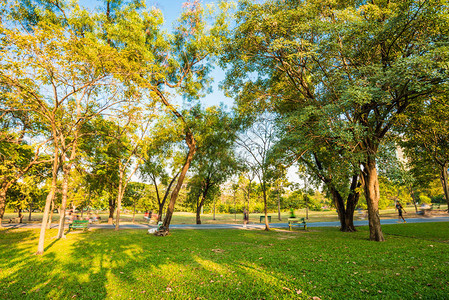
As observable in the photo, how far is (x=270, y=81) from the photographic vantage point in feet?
55.9

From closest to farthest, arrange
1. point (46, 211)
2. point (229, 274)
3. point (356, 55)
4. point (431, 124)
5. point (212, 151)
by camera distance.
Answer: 1. point (229, 274)
2. point (46, 211)
3. point (356, 55)
4. point (431, 124)
5. point (212, 151)

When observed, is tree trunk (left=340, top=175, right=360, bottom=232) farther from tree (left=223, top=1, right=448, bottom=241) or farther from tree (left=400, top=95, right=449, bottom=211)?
tree (left=223, top=1, right=448, bottom=241)

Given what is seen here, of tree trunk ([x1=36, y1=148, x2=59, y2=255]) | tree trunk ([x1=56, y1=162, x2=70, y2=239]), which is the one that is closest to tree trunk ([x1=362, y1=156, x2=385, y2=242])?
tree trunk ([x1=36, y1=148, x2=59, y2=255])

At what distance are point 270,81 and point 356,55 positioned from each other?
→ 6.49 m

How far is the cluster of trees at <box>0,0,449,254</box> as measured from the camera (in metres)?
9.21

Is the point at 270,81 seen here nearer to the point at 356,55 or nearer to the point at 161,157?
the point at 356,55

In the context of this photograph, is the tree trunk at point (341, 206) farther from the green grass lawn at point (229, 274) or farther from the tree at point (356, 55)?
the green grass lawn at point (229, 274)


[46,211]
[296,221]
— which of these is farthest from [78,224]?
[296,221]

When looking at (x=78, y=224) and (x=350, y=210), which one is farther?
(x=78, y=224)

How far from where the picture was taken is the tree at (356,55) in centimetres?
893

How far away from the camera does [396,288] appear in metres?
4.87

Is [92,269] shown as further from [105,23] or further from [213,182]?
[213,182]

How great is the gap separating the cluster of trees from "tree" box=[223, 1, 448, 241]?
78 millimetres

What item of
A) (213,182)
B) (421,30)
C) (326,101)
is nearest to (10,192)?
(213,182)
